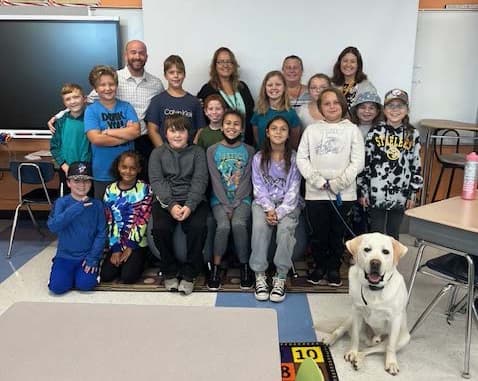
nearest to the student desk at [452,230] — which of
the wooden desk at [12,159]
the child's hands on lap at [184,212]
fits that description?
the child's hands on lap at [184,212]

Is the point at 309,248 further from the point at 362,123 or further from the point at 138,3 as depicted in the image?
the point at 138,3

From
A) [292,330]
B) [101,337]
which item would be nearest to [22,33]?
[292,330]

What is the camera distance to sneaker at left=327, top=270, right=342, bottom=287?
3.04 meters

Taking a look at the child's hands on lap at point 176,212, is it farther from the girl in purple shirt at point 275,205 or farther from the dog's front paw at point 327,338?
the dog's front paw at point 327,338

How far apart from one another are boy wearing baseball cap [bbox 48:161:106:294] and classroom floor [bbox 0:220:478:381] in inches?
3.7

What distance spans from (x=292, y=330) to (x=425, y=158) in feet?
7.24

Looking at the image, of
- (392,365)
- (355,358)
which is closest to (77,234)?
(355,358)

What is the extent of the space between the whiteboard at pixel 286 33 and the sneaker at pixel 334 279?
1.73 metres

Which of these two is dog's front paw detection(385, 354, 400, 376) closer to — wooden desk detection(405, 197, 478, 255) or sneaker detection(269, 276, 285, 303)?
wooden desk detection(405, 197, 478, 255)

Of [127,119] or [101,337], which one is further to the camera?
[127,119]

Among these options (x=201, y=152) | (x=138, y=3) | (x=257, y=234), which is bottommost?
(x=257, y=234)

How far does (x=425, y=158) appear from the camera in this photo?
392cm

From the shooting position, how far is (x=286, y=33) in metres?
3.81

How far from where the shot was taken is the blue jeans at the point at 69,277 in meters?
2.90
